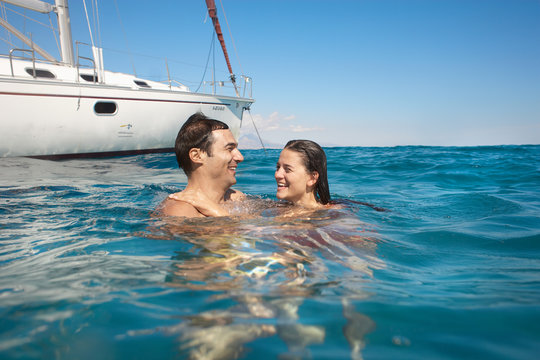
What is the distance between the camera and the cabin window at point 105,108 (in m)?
11.7

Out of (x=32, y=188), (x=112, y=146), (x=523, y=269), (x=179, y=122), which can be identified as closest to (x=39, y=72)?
(x=112, y=146)

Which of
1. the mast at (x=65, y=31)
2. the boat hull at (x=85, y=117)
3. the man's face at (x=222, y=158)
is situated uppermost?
the mast at (x=65, y=31)

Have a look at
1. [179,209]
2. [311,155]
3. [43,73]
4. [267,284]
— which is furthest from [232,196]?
[43,73]

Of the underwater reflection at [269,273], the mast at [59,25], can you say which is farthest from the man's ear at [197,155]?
the mast at [59,25]

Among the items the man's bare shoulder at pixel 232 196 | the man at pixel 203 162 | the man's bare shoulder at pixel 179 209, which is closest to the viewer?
the man's bare shoulder at pixel 179 209

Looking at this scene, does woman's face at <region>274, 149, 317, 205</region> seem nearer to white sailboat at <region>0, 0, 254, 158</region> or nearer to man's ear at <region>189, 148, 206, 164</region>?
man's ear at <region>189, 148, 206, 164</region>

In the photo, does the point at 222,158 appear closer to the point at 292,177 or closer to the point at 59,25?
the point at 292,177

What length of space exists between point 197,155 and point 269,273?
195 cm

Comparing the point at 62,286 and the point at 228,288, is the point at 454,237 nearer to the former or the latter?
the point at 228,288

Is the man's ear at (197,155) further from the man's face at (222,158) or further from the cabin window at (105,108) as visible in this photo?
the cabin window at (105,108)

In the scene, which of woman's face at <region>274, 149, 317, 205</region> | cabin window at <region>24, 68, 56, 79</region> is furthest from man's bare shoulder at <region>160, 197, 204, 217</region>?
cabin window at <region>24, 68, 56, 79</region>

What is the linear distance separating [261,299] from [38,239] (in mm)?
2459

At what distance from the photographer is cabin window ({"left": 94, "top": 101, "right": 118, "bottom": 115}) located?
11.7 metres

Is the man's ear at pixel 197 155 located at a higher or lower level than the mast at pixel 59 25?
lower
